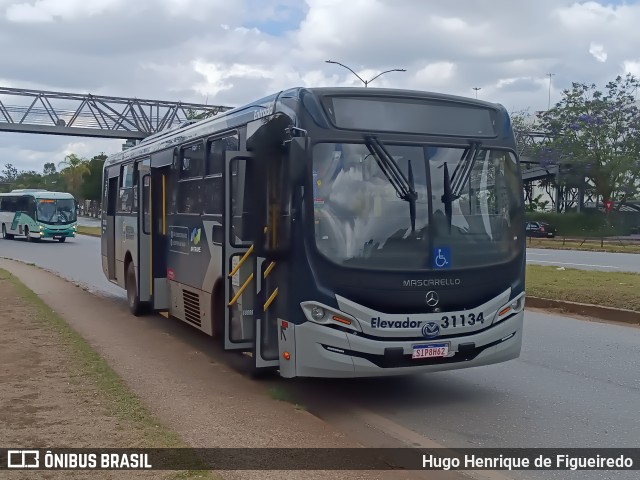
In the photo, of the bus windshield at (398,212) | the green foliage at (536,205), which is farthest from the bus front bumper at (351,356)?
the green foliage at (536,205)

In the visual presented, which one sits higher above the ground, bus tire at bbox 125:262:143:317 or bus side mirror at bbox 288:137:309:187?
bus side mirror at bbox 288:137:309:187

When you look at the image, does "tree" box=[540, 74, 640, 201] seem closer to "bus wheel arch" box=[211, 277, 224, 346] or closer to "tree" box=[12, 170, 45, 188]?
"bus wheel arch" box=[211, 277, 224, 346]

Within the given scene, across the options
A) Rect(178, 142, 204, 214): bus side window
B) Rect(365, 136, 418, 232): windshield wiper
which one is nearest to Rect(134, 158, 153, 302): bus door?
Rect(178, 142, 204, 214): bus side window

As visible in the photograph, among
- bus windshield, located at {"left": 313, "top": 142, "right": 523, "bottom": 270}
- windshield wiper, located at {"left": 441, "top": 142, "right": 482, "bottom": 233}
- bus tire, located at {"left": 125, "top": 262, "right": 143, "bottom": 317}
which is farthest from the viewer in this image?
bus tire, located at {"left": 125, "top": 262, "right": 143, "bottom": 317}

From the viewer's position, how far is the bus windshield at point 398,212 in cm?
734

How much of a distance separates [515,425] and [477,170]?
254 cm

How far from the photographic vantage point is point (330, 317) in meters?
7.20

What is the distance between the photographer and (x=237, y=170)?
852cm

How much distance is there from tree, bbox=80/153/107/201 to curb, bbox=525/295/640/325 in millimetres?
91476

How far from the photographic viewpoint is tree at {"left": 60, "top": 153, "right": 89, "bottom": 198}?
105 meters

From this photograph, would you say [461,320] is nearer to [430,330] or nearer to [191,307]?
[430,330]

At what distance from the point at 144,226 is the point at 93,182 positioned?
3704 inches

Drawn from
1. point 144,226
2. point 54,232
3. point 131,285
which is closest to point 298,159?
point 144,226

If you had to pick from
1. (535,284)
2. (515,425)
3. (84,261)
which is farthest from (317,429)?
(84,261)
